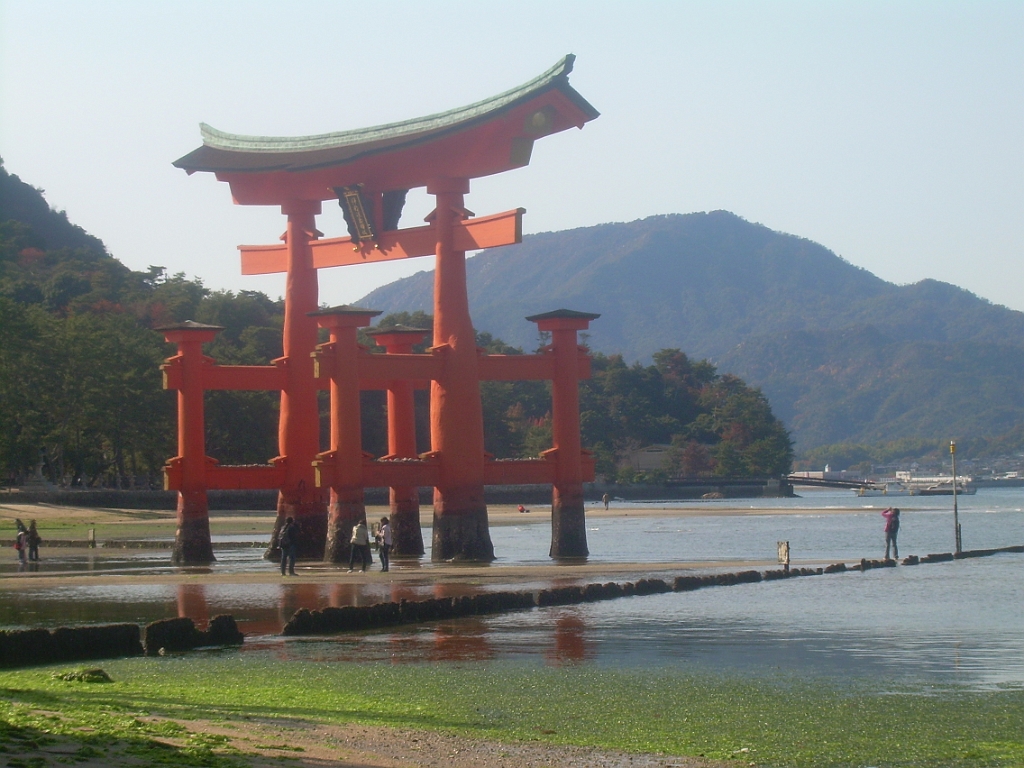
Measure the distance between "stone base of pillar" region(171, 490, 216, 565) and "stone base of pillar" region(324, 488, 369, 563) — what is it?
342cm

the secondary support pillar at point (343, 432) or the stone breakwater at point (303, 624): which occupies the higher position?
the secondary support pillar at point (343, 432)

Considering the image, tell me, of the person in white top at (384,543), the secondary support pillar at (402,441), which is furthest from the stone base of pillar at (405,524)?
the person in white top at (384,543)

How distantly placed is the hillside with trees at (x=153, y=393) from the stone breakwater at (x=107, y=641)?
27.0m

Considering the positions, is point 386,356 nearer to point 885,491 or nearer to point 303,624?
point 303,624

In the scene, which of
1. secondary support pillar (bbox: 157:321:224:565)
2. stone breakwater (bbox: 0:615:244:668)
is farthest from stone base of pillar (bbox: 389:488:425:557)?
stone breakwater (bbox: 0:615:244:668)

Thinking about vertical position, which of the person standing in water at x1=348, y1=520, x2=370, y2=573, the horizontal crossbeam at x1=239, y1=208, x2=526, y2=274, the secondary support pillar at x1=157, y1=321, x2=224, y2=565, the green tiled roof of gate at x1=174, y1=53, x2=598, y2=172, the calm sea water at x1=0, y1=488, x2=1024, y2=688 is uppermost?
the green tiled roof of gate at x1=174, y1=53, x2=598, y2=172

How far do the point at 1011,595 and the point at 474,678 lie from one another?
595 inches

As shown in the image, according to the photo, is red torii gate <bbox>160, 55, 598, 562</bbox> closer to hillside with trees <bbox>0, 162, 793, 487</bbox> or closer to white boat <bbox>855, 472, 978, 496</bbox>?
hillside with trees <bbox>0, 162, 793, 487</bbox>

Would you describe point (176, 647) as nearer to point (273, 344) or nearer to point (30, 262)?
point (273, 344)

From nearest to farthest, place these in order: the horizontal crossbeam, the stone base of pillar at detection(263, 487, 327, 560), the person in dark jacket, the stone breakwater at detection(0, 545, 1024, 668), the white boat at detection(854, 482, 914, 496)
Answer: the stone breakwater at detection(0, 545, 1024, 668), the person in dark jacket, the horizontal crossbeam, the stone base of pillar at detection(263, 487, 327, 560), the white boat at detection(854, 482, 914, 496)

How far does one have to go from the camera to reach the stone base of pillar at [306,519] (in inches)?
1463

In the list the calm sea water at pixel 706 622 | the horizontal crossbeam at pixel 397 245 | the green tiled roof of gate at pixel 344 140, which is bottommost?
the calm sea water at pixel 706 622

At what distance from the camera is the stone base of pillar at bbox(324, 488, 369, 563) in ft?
111

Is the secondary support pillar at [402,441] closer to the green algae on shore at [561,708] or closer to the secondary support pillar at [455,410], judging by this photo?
the secondary support pillar at [455,410]
